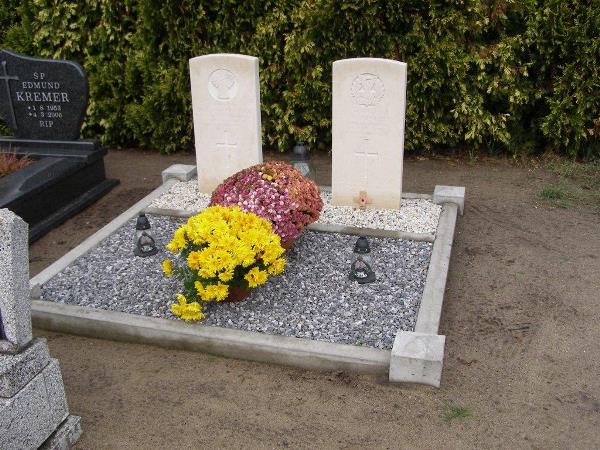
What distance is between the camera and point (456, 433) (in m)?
3.48

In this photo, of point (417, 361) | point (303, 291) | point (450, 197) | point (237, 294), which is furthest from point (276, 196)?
point (450, 197)

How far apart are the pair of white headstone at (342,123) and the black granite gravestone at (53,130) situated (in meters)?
1.42

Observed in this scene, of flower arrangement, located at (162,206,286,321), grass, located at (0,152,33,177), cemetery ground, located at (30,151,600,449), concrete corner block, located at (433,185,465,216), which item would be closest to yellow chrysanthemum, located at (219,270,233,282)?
flower arrangement, located at (162,206,286,321)

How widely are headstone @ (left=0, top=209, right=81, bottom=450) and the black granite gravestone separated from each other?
11.4 feet

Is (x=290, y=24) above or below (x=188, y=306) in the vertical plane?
above

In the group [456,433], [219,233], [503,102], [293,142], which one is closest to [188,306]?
[219,233]

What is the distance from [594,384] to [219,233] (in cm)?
252

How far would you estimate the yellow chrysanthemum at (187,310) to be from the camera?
421 centimetres

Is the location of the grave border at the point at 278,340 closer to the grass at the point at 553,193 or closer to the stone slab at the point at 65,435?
the stone slab at the point at 65,435

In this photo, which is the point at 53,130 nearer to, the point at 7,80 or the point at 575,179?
the point at 7,80

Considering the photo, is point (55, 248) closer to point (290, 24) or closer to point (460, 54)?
point (290, 24)

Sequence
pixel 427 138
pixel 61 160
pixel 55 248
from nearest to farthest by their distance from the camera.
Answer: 1. pixel 55 248
2. pixel 61 160
3. pixel 427 138

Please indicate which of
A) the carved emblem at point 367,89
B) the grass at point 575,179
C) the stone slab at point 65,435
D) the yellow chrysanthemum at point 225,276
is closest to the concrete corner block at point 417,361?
the yellow chrysanthemum at point 225,276

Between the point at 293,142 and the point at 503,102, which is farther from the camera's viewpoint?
the point at 293,142
